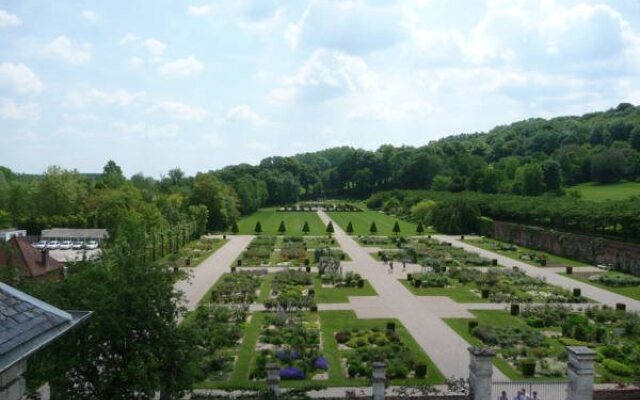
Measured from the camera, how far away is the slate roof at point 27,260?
33500 millimetres

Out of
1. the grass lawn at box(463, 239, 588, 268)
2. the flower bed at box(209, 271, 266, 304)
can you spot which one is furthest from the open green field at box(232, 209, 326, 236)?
the flower bed at box(209, 271, 266, 304)

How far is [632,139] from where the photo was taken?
114562mm

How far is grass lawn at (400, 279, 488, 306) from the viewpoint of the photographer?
3494 cm

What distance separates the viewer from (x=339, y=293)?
119 feet

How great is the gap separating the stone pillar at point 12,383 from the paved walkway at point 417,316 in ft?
60.1

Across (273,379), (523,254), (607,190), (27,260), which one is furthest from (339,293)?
(607,190)

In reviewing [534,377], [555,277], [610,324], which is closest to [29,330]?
[534,377]

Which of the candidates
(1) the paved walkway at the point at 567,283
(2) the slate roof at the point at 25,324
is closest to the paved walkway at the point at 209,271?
(2) the slate roof at the point at 25,324

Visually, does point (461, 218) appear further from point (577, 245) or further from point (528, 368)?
point (528, 368)

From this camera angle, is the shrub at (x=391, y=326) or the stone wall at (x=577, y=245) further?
the stone wall at (x=577, y=245)

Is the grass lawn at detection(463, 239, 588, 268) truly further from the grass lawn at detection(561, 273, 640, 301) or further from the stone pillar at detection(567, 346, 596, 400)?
the stone pillar at detection(567, 346, 596, 400)

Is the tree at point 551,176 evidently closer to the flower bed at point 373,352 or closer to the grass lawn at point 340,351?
the grass lawn at point 340,351

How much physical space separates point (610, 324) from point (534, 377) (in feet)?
33.9

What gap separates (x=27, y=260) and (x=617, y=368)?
30727 millimetres
